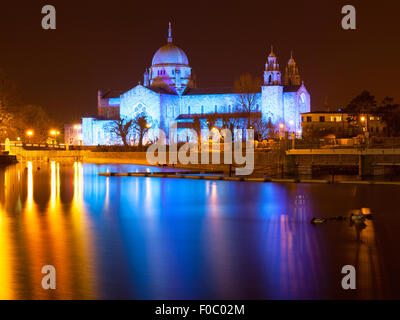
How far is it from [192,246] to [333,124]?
64849mm

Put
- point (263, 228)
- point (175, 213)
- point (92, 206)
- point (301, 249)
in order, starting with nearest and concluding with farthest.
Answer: point (301, 249) < point (263, 228) < point (175, 213) < point (92, 206)

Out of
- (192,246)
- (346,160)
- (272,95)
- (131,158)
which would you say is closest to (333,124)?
(272,95)

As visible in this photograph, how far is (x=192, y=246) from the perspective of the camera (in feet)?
44.8

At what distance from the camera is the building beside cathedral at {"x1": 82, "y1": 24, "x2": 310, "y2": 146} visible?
81625 mm

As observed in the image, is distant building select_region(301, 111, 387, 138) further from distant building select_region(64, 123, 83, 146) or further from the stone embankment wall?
distant building select_region(64, 123, 83, 146)

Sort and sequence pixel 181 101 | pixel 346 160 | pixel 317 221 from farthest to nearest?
pixel 181 101 < pixel 346 160 < pixel 317 221

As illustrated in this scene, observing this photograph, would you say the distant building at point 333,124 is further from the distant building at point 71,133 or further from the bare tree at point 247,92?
the distant building at point 71,133

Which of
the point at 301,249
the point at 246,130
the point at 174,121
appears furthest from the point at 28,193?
the point at 174,121

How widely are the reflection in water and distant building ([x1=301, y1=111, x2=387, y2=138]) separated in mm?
41117

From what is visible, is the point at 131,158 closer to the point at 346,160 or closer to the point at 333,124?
the point at 346,160

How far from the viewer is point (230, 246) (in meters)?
13.6
